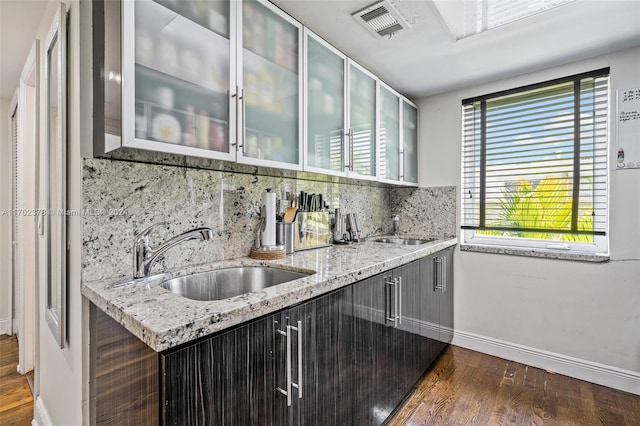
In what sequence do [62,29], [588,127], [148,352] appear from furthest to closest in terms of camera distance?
[588,127], [62,29], [148,352]

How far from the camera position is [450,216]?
9.44 feet

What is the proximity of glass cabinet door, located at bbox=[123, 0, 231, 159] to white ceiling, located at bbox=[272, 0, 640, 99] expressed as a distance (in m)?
0.56

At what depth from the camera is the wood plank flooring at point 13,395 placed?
1840mm

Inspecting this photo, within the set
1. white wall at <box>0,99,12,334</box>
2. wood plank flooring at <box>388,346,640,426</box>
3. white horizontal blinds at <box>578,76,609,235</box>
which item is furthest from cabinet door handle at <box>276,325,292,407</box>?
white wall at <box>0,99,12,334</box>

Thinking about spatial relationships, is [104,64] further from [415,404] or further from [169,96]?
[415,404]

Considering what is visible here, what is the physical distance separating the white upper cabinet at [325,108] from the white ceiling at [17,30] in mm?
1343

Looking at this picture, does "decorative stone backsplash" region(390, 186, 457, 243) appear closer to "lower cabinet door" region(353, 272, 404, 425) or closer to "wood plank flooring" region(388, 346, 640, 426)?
"wood plank flooring" region(388, 346, 640, 426)

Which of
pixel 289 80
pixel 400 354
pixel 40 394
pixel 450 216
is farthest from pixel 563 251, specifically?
pixel 40 394

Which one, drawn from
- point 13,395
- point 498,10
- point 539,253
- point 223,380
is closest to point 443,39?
point 498,10

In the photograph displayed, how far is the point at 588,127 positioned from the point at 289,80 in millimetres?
2218

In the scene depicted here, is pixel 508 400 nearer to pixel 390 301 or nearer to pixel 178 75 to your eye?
pixel 390 301

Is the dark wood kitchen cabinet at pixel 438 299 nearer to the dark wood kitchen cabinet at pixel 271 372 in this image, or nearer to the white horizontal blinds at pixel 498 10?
the dark wood kitchen cabinet at pixel 271 372

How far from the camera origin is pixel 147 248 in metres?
1.25

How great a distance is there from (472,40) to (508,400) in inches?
90.3
